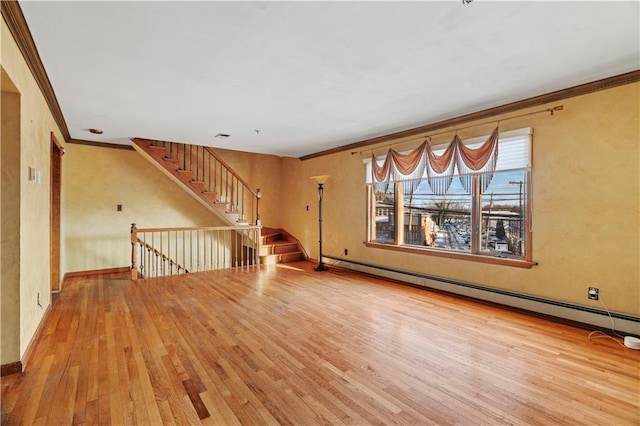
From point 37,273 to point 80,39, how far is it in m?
2.23

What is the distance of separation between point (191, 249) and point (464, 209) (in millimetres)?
5357

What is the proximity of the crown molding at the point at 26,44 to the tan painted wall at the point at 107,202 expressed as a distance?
2567mm

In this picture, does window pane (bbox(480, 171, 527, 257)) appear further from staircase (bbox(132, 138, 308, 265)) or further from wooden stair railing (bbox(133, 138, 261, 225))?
wooden stair railing (bbox(133, 138, 261, 225))

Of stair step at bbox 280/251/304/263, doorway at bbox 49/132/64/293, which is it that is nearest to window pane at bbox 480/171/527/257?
stair step at bbox 280/251/304/263

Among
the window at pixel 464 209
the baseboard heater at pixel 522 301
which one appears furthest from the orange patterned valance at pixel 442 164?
the baseboard heater at pixel 522 301

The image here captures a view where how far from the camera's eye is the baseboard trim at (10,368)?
2277 mm

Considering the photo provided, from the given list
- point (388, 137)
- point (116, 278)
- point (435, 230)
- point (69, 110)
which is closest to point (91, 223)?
point (116, 278)

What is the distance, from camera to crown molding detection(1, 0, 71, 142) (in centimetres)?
189

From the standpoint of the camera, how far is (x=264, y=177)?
8.28 m

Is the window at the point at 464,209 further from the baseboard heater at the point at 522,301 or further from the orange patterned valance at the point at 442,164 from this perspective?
the baseboard heater at the point at 522,301

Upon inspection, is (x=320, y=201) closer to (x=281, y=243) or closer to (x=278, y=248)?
(x=278, y=248)

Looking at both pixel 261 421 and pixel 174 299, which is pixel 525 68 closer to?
pixel 261 421

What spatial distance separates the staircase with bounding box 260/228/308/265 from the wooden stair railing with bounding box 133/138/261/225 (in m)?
0.63

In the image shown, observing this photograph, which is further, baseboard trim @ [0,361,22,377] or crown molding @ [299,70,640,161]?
crown molding @ [299,70,640,161]
